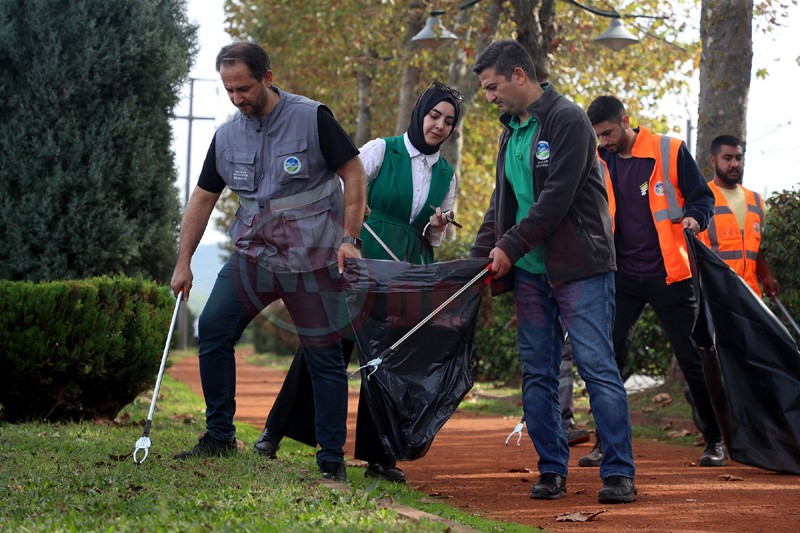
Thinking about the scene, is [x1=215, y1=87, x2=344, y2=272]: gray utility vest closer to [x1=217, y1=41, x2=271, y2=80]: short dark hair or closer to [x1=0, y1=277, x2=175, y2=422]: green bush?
[x1=217, y1=41, x2=271, y2=80]: short dark hair

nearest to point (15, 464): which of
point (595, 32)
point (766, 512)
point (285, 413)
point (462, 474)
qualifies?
point (285, 413)

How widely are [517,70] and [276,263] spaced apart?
156cm

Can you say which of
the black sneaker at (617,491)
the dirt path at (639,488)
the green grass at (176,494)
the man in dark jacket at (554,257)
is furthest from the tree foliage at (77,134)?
the black sneaker at (617,491)

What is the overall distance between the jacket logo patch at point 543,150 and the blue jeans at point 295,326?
1.18m

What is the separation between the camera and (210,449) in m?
6.28

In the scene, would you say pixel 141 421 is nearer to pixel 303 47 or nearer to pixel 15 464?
pixel 15 464

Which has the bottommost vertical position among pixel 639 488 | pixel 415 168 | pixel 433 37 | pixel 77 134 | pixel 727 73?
pixel 639 488

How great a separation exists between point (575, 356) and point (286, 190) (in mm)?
1698

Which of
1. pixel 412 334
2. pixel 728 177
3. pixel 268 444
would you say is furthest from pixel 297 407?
pixel 728 177

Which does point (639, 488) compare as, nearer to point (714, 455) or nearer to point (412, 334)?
point (714, 455)

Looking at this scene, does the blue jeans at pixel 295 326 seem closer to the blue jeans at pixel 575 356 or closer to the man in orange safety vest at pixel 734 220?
the blue jeans at pixel 575 356

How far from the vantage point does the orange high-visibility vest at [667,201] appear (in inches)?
275

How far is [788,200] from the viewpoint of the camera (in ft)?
32.3

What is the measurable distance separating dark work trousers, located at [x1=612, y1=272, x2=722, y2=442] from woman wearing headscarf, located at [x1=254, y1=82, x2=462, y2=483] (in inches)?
53.0
